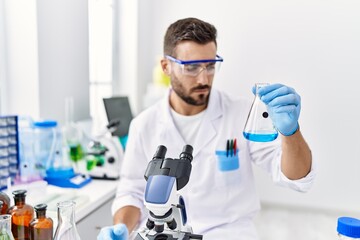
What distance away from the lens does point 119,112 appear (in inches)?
78.3

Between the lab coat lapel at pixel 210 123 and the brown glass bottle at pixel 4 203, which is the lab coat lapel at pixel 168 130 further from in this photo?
the brown glass bottle at pixel 4 203

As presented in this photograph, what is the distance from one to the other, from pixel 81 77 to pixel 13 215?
33.4 inches

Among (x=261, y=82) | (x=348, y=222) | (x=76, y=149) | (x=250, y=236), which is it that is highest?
(x=261, y=82)

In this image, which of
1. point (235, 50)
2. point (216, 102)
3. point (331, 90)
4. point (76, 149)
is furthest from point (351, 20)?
point (76, 149)

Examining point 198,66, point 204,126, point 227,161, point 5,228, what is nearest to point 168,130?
point 204,126

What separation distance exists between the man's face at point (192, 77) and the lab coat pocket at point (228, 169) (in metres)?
0.23

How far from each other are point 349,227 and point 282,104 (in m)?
0.25

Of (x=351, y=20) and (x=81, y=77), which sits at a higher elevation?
(x=351, y=20)

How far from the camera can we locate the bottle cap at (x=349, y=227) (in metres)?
0.62

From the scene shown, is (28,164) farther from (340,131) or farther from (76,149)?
(340,131)

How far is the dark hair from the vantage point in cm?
91

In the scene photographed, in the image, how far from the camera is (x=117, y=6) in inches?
44.7

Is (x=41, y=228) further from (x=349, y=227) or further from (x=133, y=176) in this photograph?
(x=349, y=227)

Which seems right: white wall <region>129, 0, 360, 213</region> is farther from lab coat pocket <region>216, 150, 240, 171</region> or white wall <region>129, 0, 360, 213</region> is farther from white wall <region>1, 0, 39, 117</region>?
white wall <region>1, 0, 39, 117</region>
